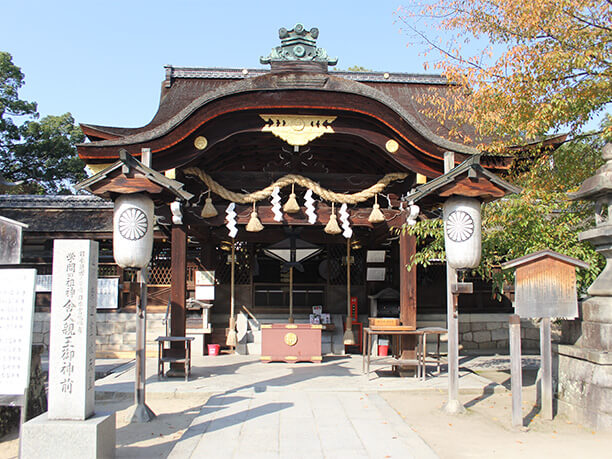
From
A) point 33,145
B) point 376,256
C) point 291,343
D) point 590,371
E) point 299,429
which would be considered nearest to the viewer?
point 299,429

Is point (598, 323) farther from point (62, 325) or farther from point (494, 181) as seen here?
point (62, 325)

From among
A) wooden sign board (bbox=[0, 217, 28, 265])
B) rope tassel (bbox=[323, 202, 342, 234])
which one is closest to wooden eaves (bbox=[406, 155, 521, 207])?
rope tassel (bbox=[323, 202, 342, 234])

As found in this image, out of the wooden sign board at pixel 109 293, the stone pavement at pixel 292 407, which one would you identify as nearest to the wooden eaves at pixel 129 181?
the stone pavement at pixel 292 407

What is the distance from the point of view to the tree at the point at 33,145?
78.0ft

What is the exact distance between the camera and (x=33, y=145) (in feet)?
80.8

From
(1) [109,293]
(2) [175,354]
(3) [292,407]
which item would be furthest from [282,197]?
(1) [109,293]

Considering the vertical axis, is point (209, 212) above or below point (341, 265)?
above

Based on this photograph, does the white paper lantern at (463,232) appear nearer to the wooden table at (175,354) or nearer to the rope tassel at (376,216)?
the rope tassel at (376,216)

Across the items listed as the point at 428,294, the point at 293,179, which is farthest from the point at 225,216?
the point at 428,294

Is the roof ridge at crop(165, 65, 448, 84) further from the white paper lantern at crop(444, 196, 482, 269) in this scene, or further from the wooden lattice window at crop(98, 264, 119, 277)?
the white paper lantern at crop(444, 196, 482, 269)

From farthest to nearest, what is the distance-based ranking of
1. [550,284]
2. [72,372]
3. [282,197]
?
1. [282,197]
2. [550,284]
3. [72,372]

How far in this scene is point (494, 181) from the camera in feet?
22.2

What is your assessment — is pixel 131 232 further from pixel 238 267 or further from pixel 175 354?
pixel 238 267

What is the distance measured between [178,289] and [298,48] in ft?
17.8
